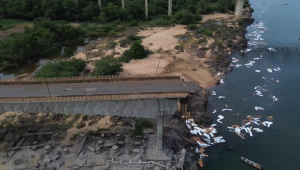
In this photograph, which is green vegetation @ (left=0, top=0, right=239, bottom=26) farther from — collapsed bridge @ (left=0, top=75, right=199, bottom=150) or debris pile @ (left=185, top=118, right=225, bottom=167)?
collapsed bridge @ (left=0, top=75, right=199, bottom=150)

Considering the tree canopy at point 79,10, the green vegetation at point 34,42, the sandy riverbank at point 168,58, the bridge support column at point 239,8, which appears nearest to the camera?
the sandy riverbank at point 168,58

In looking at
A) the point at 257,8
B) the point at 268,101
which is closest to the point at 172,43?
the point at 268,101

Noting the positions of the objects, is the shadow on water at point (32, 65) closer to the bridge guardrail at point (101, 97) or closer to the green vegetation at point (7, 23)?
the green vegetation at point (7, 23)

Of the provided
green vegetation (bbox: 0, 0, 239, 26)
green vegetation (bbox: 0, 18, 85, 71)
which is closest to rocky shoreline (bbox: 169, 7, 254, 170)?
green vegetation (bbox: 0, 0, 239, 26)

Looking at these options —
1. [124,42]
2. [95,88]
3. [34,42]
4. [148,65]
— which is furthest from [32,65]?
[95,88]

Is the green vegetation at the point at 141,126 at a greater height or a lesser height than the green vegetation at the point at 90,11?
lesser

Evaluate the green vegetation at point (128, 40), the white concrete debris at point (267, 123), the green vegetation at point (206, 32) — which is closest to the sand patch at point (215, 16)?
the green vegetation at point (206, 32)

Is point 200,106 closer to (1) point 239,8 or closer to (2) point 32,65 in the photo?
(2) point 32,65
